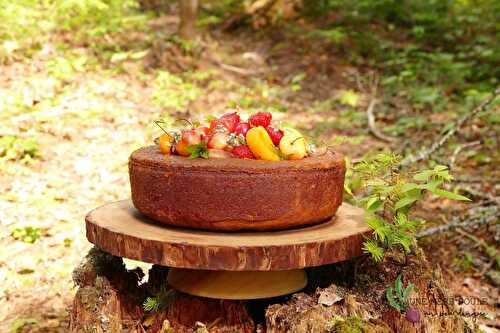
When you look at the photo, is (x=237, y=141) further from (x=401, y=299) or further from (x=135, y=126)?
(x=135, y=126)

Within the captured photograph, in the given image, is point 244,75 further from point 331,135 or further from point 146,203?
point 146,203

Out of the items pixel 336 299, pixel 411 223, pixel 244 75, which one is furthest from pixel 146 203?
pixel 244 75

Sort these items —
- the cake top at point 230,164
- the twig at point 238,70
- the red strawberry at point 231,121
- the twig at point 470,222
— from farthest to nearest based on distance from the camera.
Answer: the twig at point 238,70, the twig at point 470,222, the red strawberry at point 231,121, the cake top at point 230,164

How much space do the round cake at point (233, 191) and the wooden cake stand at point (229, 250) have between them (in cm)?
6

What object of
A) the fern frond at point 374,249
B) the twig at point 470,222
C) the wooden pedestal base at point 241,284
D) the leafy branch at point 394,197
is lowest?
the twig at point 470,222

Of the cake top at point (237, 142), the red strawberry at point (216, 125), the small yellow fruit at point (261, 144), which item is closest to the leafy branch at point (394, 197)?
the cake top at point (237, 142)

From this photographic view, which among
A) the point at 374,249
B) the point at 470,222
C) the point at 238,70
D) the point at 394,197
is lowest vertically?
the point at 470,222

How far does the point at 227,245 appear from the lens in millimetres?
2277

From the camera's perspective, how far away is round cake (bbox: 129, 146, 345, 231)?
2416 millimetres

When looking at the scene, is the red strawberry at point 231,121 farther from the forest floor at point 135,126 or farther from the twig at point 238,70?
the twig at point 238,70

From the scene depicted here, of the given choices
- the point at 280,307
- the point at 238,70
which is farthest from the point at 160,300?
the point at 238,70

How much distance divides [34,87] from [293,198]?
18.0 ft

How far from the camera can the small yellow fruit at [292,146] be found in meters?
2.58

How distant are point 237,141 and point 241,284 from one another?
24.6 inches
